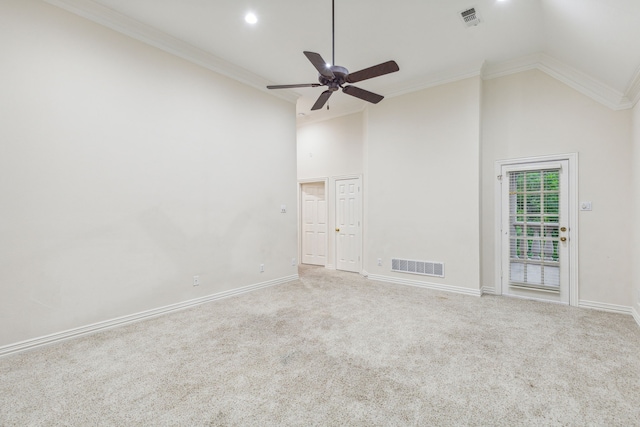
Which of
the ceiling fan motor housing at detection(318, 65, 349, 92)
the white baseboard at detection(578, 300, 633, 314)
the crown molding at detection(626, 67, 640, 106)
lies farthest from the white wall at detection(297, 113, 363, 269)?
the white baseboard at detection(578, 300, 633, 314)

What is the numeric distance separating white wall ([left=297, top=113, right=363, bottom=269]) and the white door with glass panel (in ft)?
8.64

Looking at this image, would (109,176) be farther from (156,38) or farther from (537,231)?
(537,231)

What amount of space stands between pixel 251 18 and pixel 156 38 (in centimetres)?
121

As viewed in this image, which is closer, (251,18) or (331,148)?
(251,18)

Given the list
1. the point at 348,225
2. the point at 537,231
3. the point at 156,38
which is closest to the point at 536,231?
the point at 537,231

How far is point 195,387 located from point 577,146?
4968 mm

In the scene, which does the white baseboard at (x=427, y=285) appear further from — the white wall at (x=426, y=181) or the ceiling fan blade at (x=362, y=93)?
the ceiling fan blade at (x=362, y=93)

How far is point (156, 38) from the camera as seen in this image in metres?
3.41

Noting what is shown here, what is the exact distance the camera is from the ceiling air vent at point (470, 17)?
10.0 feet

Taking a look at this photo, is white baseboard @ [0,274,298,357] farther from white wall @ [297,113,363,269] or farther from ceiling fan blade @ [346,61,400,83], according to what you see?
ceiling fan blade @ [346,61,400,83]

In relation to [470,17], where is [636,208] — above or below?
below

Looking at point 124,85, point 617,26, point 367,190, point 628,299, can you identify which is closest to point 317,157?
point 367,190

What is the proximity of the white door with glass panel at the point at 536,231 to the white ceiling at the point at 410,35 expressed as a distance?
3.66ft

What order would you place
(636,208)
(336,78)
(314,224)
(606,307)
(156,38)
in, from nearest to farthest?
(336,78) < (636,208) < (156,38) < (606,307) < (314,224)
